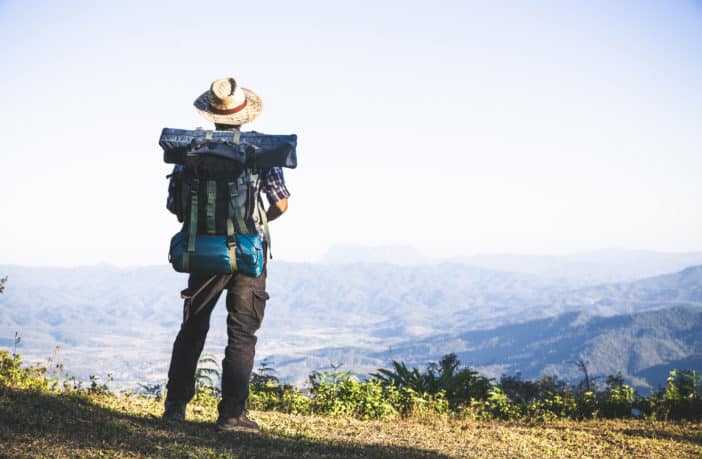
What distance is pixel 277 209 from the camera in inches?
209

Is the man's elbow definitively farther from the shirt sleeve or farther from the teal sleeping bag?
the teal sleeping bag

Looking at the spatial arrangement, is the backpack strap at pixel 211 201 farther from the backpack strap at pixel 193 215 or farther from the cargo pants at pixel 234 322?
the cargo pants at pixel 234 322

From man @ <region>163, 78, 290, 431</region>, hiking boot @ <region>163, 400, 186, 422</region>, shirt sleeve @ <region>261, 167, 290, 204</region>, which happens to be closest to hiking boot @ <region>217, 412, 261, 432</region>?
man @ <region>163, 78, 290, 431</region>

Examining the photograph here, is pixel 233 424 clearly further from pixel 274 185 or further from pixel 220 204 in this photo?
pixel 274 185

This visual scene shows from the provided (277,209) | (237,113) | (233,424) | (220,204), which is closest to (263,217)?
(277,209)

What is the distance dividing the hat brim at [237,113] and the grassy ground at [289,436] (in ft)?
8.20

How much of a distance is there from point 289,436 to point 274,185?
2.10 meters

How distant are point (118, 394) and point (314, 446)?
9.54 feet

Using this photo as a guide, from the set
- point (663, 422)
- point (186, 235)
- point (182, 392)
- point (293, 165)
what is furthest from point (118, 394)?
point (663, 422)

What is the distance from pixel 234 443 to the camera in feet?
15.8

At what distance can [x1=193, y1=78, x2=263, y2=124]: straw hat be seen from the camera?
5.31 m

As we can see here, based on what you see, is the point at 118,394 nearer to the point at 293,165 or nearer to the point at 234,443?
the point at 234,443

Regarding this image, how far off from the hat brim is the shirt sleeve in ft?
1.75

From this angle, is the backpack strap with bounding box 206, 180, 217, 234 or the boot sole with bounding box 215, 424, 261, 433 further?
the boot sole with bounding box 215, 424, 261, 433
